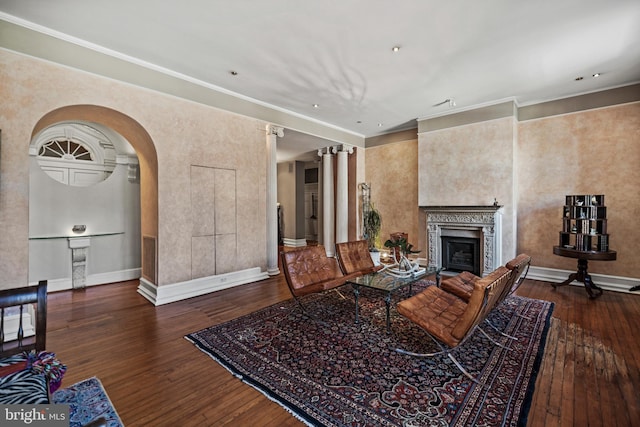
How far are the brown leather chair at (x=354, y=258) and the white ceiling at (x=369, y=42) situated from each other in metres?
2.72

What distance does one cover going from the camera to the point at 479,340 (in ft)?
9.95

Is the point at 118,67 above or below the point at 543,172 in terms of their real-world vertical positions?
above

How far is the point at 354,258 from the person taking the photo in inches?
183

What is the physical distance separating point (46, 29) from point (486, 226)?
7.25 m

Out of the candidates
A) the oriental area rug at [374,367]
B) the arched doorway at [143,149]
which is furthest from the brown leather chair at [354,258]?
the arched doorway at [143,149]

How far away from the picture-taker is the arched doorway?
3.78 meters

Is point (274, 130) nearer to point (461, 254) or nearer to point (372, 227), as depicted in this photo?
point (372, 227)

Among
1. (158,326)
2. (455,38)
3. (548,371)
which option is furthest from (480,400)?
(455,38)

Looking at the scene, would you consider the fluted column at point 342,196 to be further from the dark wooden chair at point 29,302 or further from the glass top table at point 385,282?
the dark wooden chair at point 29,302

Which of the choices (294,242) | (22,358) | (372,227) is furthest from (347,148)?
(22,358)

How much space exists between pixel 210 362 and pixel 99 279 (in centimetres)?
408

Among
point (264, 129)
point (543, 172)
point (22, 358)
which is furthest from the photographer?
point (264, 129)

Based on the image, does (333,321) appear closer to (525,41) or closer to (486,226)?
(486,226)

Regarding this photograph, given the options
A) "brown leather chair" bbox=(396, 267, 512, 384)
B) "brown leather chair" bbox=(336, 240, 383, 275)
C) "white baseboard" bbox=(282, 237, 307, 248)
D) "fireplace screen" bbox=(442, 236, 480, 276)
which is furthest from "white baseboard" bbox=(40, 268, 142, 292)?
"fireplace screen" bbox=(442, 236, 480, 276)
